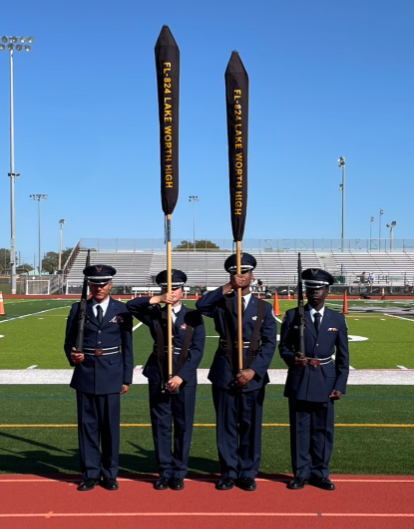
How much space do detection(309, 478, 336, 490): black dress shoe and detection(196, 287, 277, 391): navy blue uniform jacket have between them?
2.81 feet

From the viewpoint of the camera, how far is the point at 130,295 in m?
43.1

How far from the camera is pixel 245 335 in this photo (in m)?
5.49

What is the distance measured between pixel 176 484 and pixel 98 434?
2.39ft

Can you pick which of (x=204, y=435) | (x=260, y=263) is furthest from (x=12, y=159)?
(x=204, y=435)

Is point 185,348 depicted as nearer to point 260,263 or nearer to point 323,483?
point 323,483

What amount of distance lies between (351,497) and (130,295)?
38409 millimetres

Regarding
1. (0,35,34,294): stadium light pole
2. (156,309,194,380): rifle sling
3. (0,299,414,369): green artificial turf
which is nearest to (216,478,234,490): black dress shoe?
(156,309,194,380): rifle sling

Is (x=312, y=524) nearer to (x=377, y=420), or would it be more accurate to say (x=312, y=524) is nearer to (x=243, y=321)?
(x=243, y=321)

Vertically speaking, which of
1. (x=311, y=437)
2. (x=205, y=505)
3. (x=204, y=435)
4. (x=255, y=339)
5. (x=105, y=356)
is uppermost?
(x=255, y=339)

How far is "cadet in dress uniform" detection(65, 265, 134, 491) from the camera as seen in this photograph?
542 cm

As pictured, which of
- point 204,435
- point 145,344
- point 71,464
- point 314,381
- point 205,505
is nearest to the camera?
point 205,505

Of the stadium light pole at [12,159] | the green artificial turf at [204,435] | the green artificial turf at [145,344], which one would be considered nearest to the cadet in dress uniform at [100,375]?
the green artificial turf at [204,435]

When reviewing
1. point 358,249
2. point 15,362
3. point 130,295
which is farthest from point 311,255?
point 15,362

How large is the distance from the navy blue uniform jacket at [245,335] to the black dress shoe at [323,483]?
0.86 metres
